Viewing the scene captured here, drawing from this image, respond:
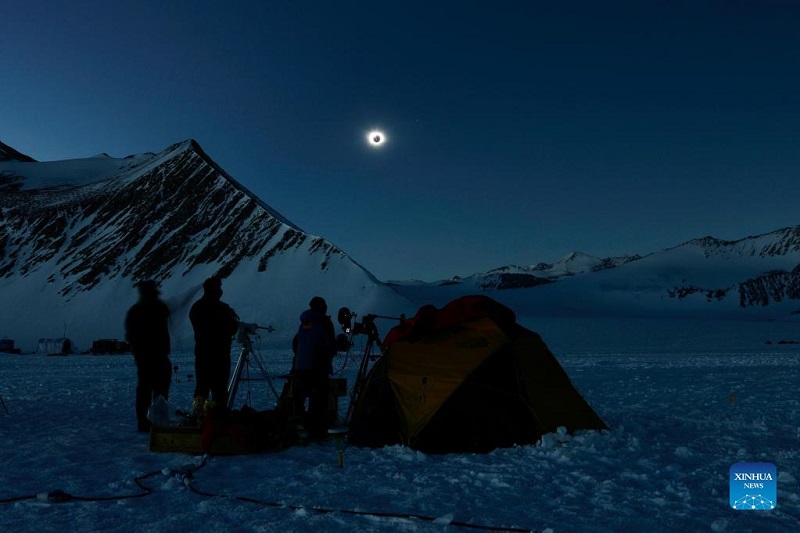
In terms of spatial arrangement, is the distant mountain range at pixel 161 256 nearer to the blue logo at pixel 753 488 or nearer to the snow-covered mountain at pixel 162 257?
the snow-covered mountain at pixel 162 257

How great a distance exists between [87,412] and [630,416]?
10.4m

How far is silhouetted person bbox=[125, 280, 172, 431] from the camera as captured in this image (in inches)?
344

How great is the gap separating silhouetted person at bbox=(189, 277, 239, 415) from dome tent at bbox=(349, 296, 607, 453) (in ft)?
7.11

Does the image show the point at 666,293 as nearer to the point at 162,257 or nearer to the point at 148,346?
the point at 162,257

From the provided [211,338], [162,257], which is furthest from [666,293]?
[211,338]

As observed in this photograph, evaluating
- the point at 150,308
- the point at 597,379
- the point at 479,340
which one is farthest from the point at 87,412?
the point at 597,379

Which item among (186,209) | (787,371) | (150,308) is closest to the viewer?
(150,308)

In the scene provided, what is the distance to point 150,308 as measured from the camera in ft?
29.4

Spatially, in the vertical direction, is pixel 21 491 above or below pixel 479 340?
below

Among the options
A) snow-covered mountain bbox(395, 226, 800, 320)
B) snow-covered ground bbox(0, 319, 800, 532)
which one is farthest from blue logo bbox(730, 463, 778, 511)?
snow-covered mountain bbox(395, 226, 800, 320)

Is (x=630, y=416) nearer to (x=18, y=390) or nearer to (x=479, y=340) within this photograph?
(x=479, y=340)

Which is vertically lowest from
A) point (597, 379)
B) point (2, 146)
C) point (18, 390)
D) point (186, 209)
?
point (18, 390)

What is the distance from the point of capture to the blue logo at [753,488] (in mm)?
5078

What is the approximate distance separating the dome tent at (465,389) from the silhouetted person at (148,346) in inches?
125
